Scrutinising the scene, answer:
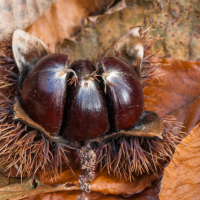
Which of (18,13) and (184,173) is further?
(18,13)

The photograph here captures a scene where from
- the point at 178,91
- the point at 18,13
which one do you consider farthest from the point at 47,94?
the point at 178,91

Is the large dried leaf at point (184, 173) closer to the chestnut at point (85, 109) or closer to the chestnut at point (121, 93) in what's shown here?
the chestnut at point (121, 93)

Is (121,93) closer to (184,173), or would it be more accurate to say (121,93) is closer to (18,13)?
(184,173)

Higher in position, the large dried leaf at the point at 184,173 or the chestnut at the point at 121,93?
the chestnut at the point at 121,93

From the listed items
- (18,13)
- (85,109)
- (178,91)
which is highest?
(18,13)

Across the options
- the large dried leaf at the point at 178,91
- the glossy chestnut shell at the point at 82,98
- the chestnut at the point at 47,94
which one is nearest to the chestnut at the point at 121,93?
the glossy chestnut shell at the point at 82,98

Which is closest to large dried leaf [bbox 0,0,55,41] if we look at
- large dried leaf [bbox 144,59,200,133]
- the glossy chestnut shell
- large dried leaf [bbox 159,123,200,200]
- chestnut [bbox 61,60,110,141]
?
the glossy chestnut shell

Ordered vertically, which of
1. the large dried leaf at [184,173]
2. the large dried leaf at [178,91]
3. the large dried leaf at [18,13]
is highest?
the large dried leaf at [18,13]

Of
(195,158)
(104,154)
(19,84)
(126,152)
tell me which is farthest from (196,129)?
(19,84)
